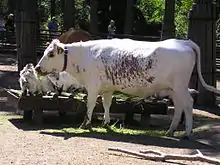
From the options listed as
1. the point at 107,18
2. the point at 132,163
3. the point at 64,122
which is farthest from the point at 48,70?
the point at 107,18

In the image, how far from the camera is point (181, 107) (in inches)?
368

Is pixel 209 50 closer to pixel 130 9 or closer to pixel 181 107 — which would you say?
pixel 181 107

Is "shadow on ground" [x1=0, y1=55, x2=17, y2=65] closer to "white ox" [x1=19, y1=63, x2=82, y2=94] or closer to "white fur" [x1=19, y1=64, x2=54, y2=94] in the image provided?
"white ox" [x1=19, y1=63, x2=82, y2=94]

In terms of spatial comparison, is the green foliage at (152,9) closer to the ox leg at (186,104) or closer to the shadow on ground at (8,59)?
the shadow on ground at (8,59)

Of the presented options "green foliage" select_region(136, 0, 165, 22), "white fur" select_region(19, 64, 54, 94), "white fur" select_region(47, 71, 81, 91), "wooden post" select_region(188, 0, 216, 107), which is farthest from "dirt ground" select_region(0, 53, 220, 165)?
"green foliage" select_region(136, 0, 165, 22)

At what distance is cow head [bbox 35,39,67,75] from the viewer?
9.70 meters

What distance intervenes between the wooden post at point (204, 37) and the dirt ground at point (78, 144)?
3526 mm

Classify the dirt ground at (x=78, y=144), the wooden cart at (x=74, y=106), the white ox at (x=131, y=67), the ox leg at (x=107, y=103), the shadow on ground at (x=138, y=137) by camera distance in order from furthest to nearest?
1. the wooden cart at (x=74, y=106)
2. the ox leg at (x=107, y=103)
3. the white ox at (x=131, y=67)
4. the shadow on ground at (x=138, y=137)
5. the dirt ground at (x=78, y=144)

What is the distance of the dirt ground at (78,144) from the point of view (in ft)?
23.4

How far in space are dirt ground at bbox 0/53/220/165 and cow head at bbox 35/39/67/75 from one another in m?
1.02

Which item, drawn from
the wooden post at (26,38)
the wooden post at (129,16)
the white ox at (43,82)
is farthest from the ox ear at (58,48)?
the wooden post at (129,16)

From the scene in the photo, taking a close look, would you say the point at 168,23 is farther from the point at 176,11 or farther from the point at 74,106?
the point at 176,11

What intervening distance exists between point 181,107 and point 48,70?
2.31 m

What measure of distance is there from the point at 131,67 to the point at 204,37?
5354mm
